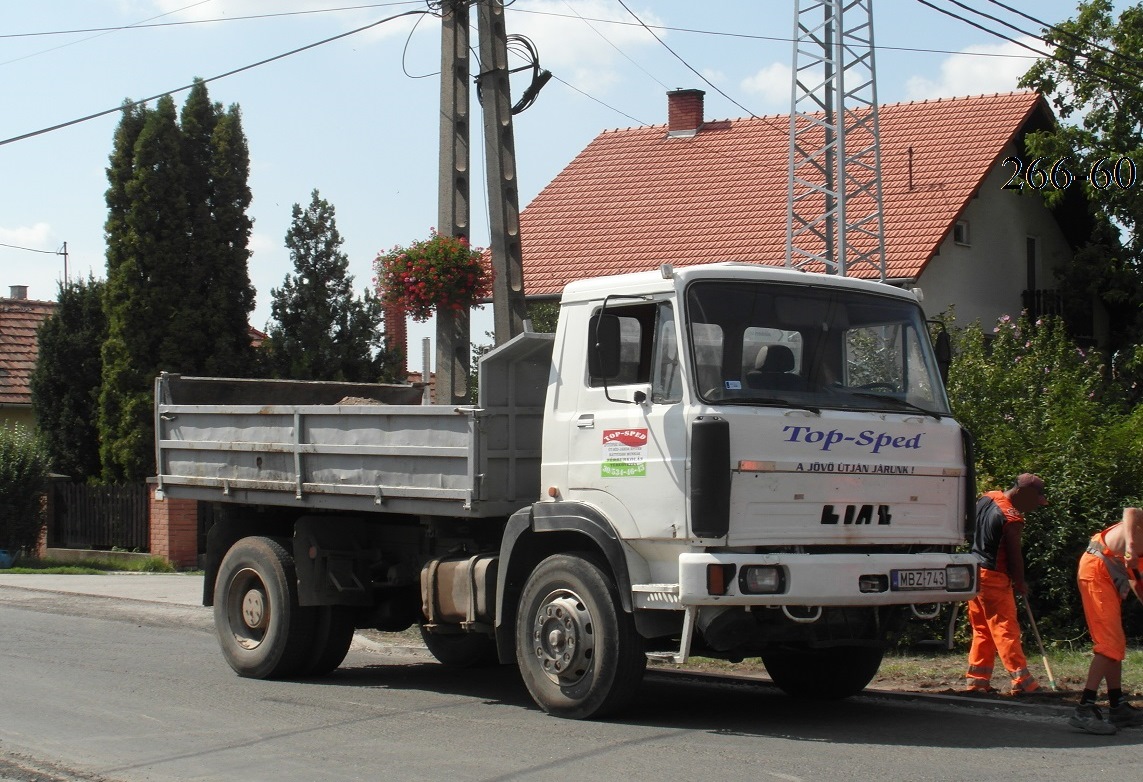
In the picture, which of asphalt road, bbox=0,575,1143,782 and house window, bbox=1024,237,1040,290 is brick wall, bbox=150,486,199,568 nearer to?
asphalt road, bbox=0,575,1143,782

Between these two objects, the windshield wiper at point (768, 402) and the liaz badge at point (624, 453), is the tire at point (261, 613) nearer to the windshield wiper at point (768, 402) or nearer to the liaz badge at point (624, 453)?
the liaz badge at point (624, 453)

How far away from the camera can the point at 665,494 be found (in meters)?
7.69

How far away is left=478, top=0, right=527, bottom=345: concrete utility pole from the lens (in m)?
14.3

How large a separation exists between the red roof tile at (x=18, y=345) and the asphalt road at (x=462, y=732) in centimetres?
2031

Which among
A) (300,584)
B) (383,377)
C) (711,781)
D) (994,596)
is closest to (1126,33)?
(383,377)

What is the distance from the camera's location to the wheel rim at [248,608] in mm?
10508

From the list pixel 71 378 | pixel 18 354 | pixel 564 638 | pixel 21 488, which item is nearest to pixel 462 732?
pixel 564 638

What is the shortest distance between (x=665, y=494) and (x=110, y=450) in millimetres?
17758

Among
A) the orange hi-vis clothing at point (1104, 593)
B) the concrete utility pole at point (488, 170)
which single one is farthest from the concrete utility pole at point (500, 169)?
the orange hi-vis clothing at point (1104, 593)

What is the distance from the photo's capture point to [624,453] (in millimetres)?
7988

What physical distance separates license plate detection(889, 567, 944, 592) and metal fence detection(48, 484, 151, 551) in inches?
669

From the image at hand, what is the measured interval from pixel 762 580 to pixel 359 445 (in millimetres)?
3239

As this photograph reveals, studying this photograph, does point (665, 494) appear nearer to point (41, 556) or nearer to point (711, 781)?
point (711, 781)

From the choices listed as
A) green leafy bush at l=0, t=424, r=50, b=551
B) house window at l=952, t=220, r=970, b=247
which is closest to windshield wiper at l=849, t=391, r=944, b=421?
house window at l=952, t=220, r=970, b=247
